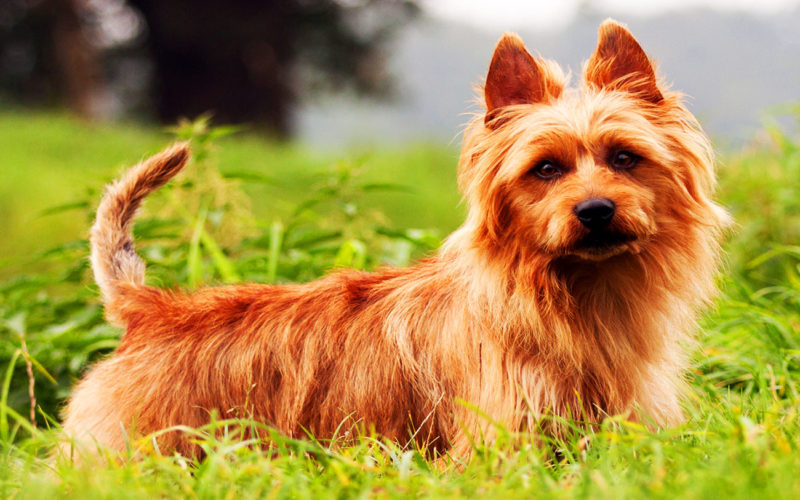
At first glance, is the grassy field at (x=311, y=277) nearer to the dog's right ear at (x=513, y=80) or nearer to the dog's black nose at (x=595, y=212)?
the dog's black nose at (x=595, y=212)

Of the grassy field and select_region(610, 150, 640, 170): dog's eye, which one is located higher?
select_region(610, 150, 640, 170): dog's eye

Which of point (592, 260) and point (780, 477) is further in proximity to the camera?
point (592, 260)

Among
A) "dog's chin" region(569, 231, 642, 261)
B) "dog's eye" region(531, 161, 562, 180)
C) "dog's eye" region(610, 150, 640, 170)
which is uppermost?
"dog's eye" region(610, 150, 640, 170)

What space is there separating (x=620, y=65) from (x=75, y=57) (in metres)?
14.5

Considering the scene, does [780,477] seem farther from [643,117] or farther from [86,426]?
[86,426]

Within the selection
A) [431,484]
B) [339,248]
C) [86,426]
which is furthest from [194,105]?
[431,484]

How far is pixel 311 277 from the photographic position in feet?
16.7

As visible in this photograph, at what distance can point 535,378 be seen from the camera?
3.04 meters

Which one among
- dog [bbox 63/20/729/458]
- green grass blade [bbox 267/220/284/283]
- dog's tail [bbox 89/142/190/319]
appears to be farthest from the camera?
green grass blade [bbox 267/220/284/283]

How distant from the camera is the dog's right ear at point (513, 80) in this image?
3.19 m

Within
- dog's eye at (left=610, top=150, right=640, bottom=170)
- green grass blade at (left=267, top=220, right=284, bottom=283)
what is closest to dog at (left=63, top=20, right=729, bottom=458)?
dog's eye at (left=610, top=150, right=640, bottom=170)

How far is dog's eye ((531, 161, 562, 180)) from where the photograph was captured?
3.00 metres

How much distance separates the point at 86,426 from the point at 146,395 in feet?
1.04

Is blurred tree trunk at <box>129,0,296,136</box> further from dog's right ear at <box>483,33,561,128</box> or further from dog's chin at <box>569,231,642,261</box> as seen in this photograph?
dog's chin at <box>569,231,642,261</box>
